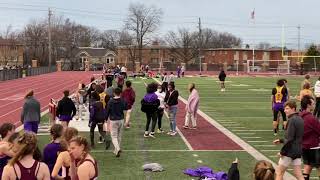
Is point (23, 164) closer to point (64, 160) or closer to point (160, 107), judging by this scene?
point (64, 160)

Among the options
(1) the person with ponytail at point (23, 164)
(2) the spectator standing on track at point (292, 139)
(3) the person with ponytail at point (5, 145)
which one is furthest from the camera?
(2) the spectator standing on track at point (292, 139)

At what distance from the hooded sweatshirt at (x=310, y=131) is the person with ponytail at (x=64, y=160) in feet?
14.4

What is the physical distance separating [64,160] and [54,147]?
2.35 ft

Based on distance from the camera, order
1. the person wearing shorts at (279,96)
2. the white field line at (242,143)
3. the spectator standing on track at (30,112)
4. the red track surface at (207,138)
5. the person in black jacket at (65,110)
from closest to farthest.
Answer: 1. the white field line at (242,143)
2. the spectator standing on track at (30,112)
3. the person in black jacket at (65,110)
4. the red track surface at (207,138)
5. the person wearing shorts at (279,96)

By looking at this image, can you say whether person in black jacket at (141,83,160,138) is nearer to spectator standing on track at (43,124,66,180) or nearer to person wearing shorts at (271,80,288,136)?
person wearing shorts at (271,80,288,136)

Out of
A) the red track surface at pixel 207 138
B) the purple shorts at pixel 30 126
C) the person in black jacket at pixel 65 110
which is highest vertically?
the person in black jacket at pixel 65 110

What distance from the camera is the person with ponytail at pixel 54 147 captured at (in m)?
7.00

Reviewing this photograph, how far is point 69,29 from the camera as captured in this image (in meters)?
121

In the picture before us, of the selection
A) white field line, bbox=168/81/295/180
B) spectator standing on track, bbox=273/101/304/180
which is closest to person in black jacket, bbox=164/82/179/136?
white field line, bbox=168/81/295/180

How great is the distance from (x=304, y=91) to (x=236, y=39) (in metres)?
133

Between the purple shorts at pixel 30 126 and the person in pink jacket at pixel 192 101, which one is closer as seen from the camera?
the purple shorts at pixel 30 126

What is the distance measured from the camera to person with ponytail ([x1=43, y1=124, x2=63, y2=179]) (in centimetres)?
700

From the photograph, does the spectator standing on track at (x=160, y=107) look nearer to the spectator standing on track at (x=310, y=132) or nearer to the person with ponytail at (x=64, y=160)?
the spectator standing on track at (x=310, y=132)

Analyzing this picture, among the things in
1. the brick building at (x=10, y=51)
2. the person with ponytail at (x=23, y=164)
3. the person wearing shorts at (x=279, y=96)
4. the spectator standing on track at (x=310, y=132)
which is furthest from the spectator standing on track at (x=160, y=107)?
the brick building at (x=10, y=51)
